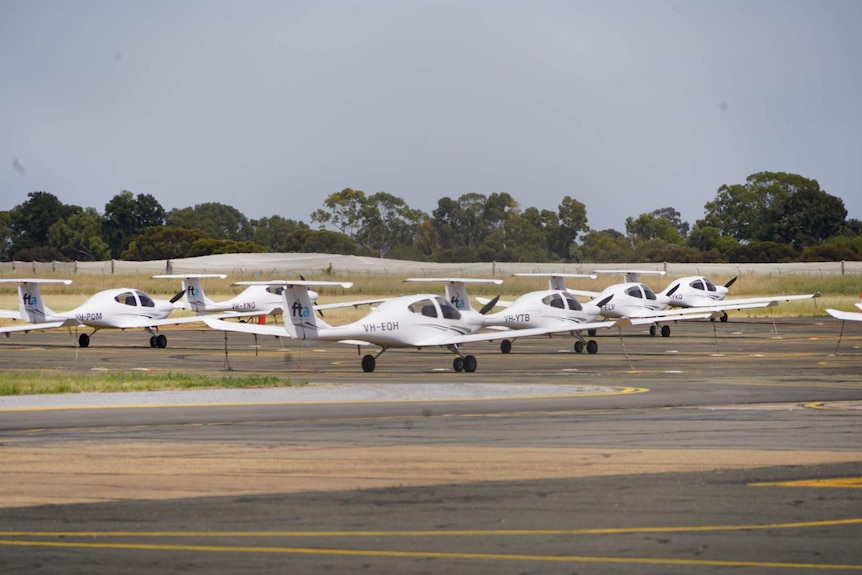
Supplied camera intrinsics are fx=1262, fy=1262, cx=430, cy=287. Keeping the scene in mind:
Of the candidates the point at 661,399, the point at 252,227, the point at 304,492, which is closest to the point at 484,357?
the point at 661,399

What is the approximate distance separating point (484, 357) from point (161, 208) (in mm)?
128660

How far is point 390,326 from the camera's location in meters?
32.5

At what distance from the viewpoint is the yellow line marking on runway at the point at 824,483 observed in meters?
13.9

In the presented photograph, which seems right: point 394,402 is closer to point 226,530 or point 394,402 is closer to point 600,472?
point 600,472

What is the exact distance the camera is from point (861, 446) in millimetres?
17141

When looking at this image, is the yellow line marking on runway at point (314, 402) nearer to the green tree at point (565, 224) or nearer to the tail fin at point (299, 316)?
the tail fin at point (299, 316)

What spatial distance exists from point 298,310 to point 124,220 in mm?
131183

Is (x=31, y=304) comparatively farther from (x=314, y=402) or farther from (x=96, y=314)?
(x=314, y=402)

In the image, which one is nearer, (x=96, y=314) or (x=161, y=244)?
(x=96, y=314)

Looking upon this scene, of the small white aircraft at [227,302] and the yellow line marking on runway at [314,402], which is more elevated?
the small white aircraft at [227,302]

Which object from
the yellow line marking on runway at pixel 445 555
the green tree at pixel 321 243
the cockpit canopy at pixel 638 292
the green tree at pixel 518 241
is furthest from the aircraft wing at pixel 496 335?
the green tree at pixel 321 243

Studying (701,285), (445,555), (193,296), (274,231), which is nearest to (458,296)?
(193,296)

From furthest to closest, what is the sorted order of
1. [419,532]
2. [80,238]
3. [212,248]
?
[80,238]
[212,248]
[419,532]

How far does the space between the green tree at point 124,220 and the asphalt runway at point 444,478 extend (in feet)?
440
